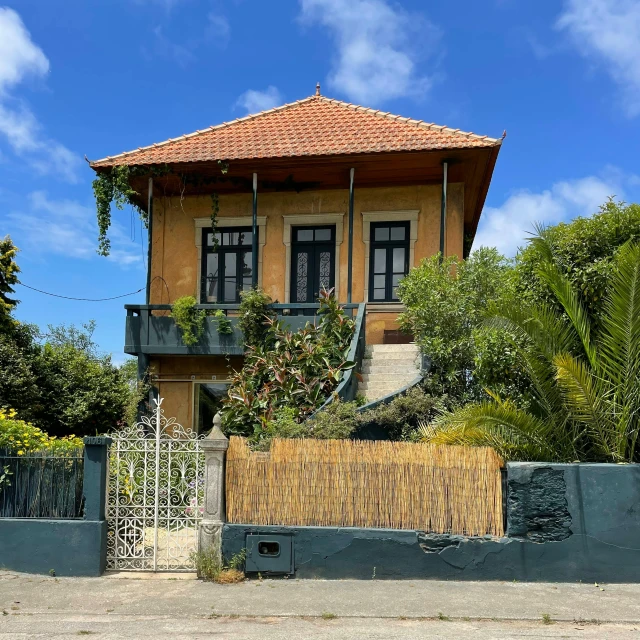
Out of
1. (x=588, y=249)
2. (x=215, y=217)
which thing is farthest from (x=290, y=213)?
(x=588, y=249)

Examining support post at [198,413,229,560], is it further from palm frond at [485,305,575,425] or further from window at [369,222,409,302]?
window at [369,222,409,302]

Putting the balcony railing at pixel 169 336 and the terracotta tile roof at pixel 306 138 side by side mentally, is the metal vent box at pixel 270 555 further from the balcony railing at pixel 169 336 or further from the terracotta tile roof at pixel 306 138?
the terracotta tile roof at pixel 306 138

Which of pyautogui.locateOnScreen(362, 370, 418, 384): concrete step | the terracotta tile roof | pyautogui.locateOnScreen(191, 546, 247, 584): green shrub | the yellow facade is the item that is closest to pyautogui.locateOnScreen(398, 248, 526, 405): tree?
pyautogui.locateOnScreen(362, 370, 418, 384): concrete step

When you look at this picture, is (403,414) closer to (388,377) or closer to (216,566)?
(388,377)

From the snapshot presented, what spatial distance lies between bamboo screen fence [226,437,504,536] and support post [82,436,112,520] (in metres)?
1.42

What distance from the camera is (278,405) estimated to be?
10.9 metres

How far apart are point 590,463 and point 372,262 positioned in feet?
28.8

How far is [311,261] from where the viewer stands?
1593 centimetres

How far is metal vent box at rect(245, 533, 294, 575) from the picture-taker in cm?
736

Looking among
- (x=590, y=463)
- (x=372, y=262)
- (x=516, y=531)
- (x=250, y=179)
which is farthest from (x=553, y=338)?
(x=250, y=179)

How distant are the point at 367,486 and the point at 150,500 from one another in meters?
2.51

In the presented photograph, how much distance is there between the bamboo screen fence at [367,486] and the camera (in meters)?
7.41

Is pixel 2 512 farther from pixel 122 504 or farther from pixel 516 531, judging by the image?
pixel 516 531

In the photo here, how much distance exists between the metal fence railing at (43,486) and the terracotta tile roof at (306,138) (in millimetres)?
8036
